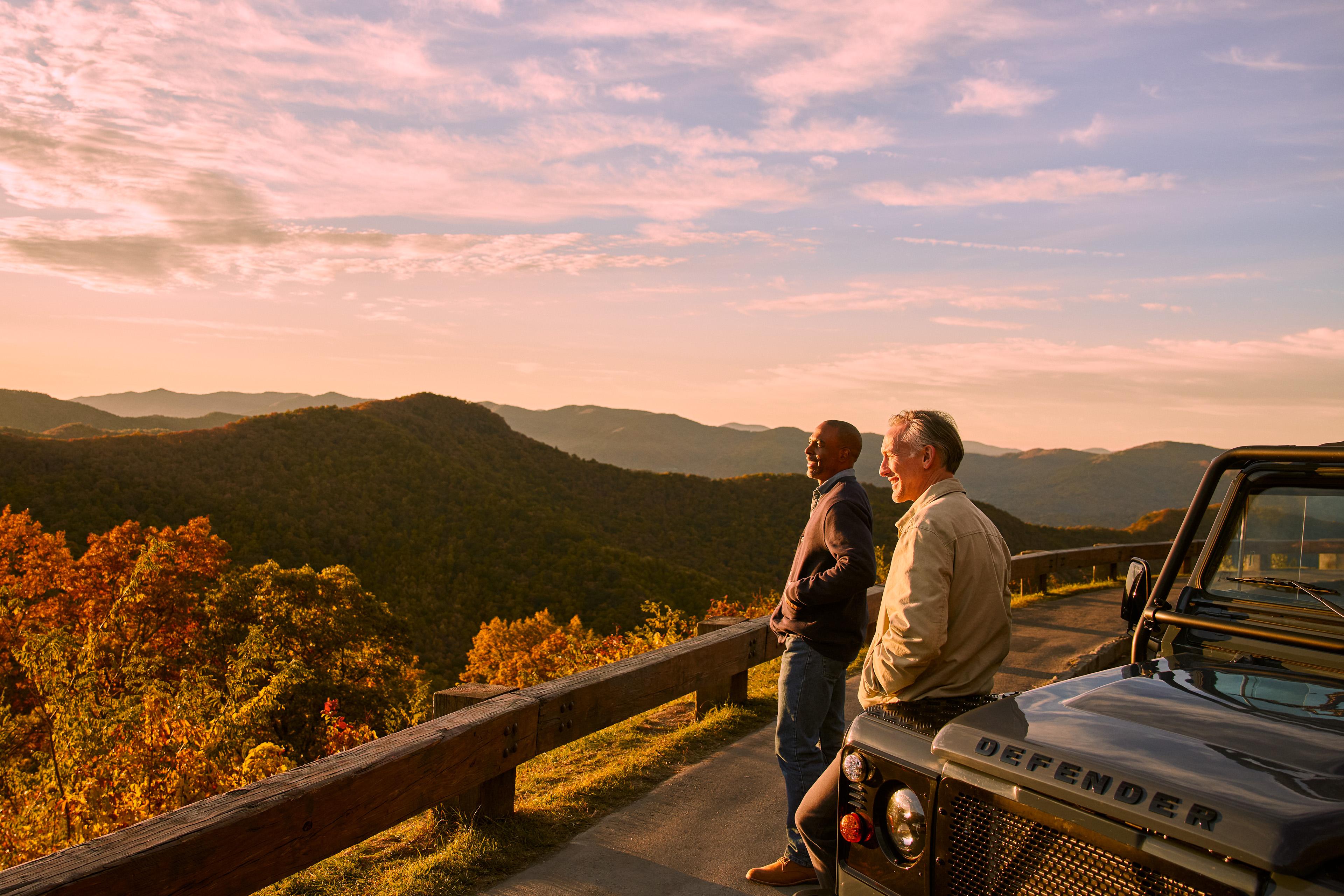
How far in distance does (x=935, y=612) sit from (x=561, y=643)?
31.0 metres

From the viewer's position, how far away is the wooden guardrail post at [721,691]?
6.12 meters

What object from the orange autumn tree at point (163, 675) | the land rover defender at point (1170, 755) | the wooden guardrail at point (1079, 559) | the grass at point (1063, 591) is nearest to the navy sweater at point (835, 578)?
the land rover defender at point (1170, 755)

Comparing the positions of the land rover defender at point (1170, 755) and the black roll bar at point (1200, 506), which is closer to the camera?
the land rover defender at point (1170, 755)

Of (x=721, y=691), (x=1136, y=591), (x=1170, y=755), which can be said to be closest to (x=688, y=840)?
(x=1136, y=591)

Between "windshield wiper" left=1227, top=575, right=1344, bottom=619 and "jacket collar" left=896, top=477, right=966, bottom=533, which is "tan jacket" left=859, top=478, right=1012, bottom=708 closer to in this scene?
"jacket collar" left=896, top=477, right=966, bottom=533

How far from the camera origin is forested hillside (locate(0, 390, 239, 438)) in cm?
15975

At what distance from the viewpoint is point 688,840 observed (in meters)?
3.91

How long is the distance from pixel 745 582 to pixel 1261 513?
57090mm

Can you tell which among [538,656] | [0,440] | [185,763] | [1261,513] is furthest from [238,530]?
[1261,513]

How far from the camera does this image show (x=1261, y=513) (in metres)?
3.28

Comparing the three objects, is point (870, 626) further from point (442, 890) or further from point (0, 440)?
point (0, 440)

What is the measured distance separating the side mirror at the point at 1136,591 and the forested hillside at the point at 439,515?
40.4 m

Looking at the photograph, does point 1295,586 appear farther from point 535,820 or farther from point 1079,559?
A: point 1079,559

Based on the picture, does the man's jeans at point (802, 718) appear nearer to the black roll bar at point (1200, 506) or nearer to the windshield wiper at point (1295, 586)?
the black roll bar at point (1200, 506)
